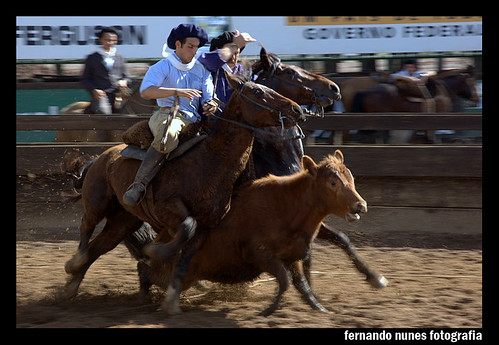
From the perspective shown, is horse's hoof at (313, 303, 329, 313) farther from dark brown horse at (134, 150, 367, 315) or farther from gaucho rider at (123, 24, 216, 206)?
gaucho rider at (123, 24, 216, 206)

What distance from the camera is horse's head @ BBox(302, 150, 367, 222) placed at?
4.82 metres

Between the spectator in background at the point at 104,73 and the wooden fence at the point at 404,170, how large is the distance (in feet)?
1.25

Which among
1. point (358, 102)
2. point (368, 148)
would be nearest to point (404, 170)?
point (368, 148)

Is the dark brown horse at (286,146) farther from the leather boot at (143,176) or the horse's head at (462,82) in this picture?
the horse's head at (462,82)

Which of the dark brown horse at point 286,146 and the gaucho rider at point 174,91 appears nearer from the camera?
the gaucho rider at point 174,91

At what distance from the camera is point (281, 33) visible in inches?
352

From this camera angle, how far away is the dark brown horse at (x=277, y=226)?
16.2 feet

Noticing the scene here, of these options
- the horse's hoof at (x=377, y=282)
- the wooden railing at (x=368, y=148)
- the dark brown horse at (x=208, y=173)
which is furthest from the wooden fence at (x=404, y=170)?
the dark brown horse at (x=208, y=173)

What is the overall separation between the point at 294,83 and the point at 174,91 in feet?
3.95

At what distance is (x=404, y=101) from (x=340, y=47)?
1.02m
